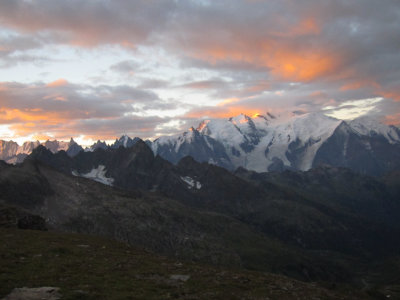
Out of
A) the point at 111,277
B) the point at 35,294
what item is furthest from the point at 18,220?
the point at 35,294

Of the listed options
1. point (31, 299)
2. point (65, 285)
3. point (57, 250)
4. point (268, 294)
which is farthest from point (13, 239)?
point (268, 294)

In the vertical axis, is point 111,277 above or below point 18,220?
below

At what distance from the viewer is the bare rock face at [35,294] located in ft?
95.9

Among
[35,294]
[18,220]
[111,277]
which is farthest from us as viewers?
[18,220]

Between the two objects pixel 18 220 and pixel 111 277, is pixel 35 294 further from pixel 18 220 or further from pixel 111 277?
pixel 18 220

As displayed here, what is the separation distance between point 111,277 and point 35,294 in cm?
925

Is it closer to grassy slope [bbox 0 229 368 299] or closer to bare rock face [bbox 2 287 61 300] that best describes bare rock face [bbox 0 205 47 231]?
grassy slope [bbox 0 229 368 299]

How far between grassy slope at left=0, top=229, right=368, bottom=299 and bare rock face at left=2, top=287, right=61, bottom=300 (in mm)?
748

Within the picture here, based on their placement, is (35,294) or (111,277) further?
(111,277)

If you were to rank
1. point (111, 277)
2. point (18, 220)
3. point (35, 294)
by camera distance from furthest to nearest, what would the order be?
point (18, 220)
point (111, 277)
point (35, 294)

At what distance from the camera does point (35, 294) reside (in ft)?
99.1

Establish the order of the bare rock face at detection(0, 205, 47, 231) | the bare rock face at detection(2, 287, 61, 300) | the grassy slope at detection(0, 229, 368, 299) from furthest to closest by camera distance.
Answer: the bare rock face at detection(0, 205, 47, 231), the grassy slope at detection(0, 229, 368, 299), the bare rock face at detection(2, 287, 61, 300)

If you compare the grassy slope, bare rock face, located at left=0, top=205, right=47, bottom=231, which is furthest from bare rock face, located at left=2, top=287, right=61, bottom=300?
bare rock face, located at left=0, top=205, right=47, bottom=231

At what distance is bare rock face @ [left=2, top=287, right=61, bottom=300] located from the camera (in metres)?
29.2
